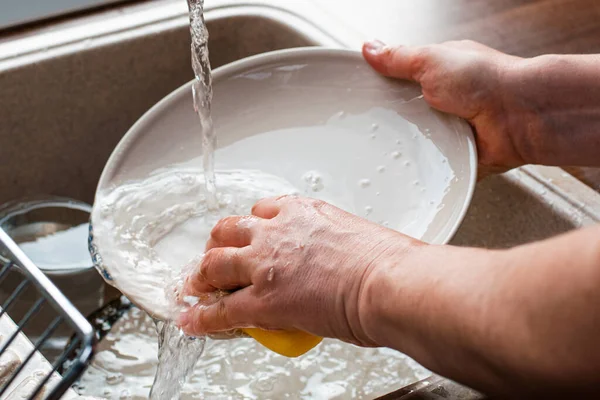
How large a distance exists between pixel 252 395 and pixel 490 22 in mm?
677

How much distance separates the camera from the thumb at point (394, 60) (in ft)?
2.91

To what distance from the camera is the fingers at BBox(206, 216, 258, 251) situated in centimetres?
67

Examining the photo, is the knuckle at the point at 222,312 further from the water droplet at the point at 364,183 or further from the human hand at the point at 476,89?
the human hand at the point at 476,89

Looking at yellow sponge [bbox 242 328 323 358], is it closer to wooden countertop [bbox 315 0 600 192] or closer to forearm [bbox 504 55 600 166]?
forearm [bbox 504 55 600 166]

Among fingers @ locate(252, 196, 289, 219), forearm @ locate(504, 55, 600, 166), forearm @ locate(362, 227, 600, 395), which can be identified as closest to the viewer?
forearm @ locate(362, 227, 600, 395)

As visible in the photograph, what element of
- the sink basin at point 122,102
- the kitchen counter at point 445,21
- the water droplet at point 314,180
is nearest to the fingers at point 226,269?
the water droplet at point 314,180

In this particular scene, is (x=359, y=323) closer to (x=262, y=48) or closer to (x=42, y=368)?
(x=42, y=368)

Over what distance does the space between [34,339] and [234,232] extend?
423 millimetres

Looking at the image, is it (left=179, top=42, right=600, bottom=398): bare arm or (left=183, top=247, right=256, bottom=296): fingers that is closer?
(left=179, top=42, right=600, bottom=398): bare arm

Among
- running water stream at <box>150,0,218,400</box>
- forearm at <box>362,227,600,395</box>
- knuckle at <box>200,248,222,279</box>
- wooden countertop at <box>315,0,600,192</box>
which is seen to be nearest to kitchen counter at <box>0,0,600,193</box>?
wooden countertop at <box>315,0,600,192</box>

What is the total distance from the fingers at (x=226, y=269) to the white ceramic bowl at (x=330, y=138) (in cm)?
21

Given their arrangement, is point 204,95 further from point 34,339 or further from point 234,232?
point 34,339

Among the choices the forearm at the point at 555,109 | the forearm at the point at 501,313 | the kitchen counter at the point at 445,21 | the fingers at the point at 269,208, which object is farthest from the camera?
the kitchen counter at the point at 445,21

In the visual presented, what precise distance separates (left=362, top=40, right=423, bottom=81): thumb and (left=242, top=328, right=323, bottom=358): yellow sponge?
38 centimetres
